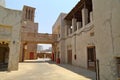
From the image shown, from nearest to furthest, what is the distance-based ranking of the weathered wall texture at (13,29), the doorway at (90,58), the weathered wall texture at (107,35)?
the weathered wall texture at (107,35) < the weathered wall texture at (13,29) < the doorway at (90,58)

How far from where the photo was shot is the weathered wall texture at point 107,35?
174 inches

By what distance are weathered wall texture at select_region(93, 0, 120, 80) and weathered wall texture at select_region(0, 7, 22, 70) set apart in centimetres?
739

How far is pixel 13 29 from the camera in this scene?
420 inches

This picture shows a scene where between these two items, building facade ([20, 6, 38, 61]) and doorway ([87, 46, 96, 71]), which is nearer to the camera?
doorway ([87, 46, 96, 71])

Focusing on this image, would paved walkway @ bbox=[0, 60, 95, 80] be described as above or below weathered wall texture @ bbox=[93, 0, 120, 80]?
below

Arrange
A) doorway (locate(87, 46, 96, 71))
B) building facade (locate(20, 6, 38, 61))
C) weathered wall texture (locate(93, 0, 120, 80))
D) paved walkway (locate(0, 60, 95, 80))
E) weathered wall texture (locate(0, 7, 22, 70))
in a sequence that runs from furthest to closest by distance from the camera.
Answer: building facade (locate(20, 6, 38, 61))
doorway (locate(87, 46, 96, 71))
weathered wall texture (locate(0, 7, 22, 70))
paved walkway (locate(0, 60, 95, 80))
weathered wall texture (locate(93, 0, 120, 80))

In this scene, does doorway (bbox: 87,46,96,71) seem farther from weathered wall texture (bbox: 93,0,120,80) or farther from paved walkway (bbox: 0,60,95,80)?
weathered wall texture (bbox: 93,0,120,80)

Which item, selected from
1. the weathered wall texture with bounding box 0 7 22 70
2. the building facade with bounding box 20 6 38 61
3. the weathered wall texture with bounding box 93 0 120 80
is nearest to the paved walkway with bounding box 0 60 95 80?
the weathered wall texture with bounding box 0 7 22 70

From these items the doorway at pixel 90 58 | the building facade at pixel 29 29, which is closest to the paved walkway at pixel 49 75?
the doorway at pixel 90 58

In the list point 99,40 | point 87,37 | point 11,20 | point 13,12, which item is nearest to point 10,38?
point 11,20

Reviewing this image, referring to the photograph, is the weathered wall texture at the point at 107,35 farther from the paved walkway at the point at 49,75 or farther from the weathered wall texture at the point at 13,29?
the weathered wall texture at the point at 13,29

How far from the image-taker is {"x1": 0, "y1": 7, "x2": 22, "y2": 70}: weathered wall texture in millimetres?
10242

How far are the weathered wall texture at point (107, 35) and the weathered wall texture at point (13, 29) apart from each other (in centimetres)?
739

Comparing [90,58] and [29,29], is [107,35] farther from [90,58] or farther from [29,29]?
[29,29]
